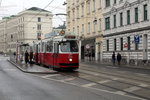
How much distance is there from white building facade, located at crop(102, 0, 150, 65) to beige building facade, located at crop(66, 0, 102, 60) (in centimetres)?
268

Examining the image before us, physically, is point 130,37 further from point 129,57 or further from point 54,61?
point 54,61

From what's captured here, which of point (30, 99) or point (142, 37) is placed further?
point (142, 37)

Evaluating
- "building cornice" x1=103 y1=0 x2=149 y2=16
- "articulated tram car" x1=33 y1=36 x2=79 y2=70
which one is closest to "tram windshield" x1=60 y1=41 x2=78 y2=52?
"articulated tram car" x1=33 y1=36 x2=79 y2=70

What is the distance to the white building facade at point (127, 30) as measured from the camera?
4259 centimetres

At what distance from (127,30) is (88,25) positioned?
56.1 ft

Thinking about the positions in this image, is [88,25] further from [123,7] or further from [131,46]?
[131,46]

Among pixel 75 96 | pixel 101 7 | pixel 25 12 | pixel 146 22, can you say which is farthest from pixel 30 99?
pixel 25 12

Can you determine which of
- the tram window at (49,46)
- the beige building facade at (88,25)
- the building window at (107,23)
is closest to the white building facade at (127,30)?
the building window at (107,23)

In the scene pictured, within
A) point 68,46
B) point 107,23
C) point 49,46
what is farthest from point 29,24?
point 68,46

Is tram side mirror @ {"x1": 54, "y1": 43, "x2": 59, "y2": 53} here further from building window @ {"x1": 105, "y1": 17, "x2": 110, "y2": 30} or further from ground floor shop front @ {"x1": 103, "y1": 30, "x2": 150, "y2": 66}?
building window @ {"x1": 105, "y1": 17, "x2": 110, "y2": 30}

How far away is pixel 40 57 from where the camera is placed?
120ft

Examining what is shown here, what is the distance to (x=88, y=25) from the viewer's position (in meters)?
63.3

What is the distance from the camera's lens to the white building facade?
140ft

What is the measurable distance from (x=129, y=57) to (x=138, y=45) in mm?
2684
